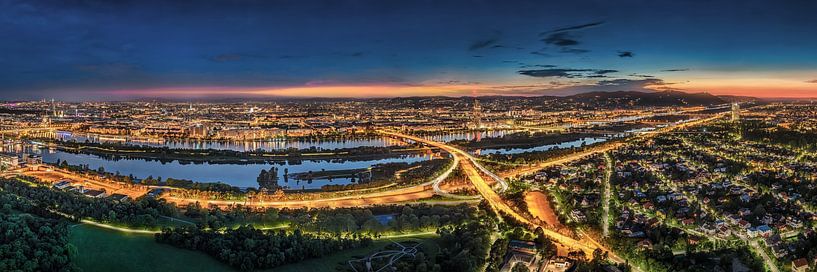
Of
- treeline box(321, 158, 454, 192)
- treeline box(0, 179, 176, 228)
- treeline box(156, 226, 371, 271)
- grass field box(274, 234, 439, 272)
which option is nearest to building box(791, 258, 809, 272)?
grass field box(274, 234, 439, 272)

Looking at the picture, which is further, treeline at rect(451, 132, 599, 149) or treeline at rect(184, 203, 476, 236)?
treeline at rect(451, 132, 599, 149)

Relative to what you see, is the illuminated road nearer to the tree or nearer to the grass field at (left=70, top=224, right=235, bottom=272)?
the tree

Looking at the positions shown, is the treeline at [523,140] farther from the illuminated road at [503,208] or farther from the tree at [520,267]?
the tree at [520,267]

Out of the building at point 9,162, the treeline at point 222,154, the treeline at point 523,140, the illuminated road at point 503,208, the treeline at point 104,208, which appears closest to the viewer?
the illuminated road at point 503,208

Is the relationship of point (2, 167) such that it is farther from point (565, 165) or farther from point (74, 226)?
point (565, 165)

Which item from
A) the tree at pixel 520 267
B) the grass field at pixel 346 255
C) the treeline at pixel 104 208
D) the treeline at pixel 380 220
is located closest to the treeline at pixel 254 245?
the grass field at pixel 346 255

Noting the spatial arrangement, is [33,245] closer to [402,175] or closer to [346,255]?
[346,255]
